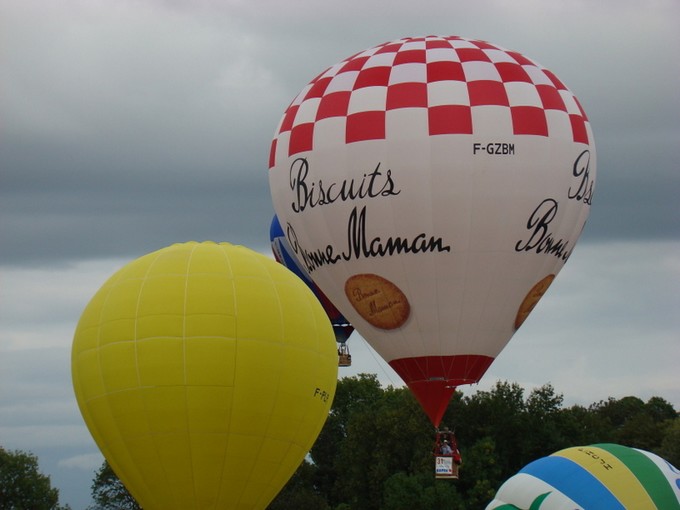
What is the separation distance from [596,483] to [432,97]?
24.2ft

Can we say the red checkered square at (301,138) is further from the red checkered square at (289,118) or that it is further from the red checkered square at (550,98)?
the red checkered square at (550,98)

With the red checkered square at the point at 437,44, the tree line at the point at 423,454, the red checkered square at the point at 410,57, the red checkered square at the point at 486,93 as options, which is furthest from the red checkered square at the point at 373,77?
the tree line at the point at 423,454

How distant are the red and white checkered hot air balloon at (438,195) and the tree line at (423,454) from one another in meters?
11.4

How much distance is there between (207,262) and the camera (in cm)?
2184

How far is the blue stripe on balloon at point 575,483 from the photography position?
23.2 meters

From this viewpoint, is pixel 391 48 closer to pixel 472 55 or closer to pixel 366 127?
pixel 472 55

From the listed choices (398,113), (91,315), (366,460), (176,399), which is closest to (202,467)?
(176,399)

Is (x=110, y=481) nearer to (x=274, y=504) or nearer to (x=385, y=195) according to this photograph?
(x=274, y=504)

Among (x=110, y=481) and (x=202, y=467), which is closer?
(x=202, y=467)

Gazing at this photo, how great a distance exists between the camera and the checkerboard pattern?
26953mm

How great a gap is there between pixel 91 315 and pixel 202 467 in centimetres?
264

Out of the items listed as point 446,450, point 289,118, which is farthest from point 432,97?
point 446,450

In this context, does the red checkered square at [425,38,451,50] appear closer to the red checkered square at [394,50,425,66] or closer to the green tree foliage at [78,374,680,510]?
the red checkered square at [394,50,425,66]

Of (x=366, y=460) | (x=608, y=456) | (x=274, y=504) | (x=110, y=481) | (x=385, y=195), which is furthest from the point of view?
(x=110, y=481)
